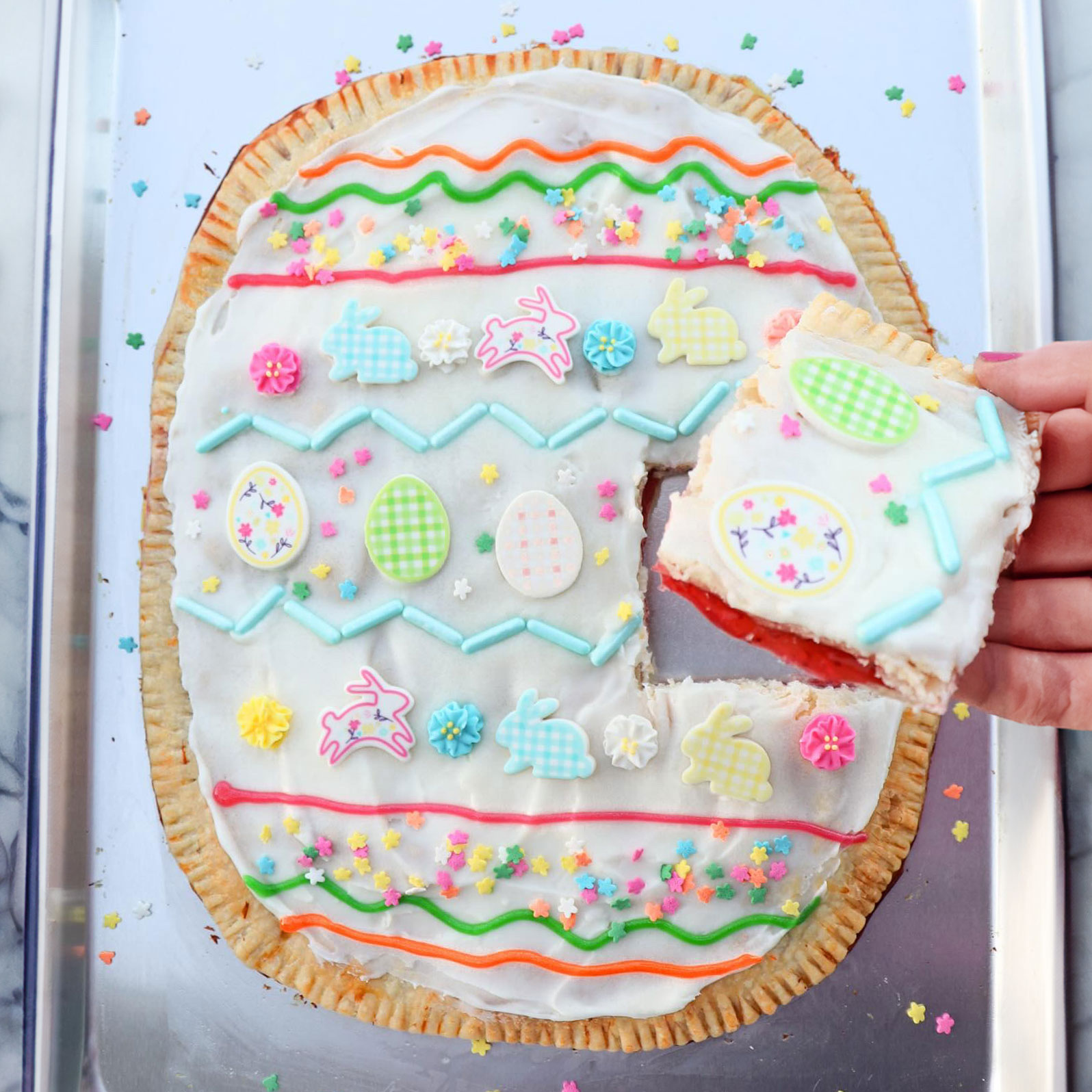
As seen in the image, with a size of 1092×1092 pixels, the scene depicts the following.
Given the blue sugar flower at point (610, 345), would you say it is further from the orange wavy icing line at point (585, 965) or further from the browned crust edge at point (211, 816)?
the orange wavy icing line at point (585, 965)

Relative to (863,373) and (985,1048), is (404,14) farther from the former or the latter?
(985,1048)

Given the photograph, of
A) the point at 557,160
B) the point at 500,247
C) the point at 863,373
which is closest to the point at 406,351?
the point at 500,247

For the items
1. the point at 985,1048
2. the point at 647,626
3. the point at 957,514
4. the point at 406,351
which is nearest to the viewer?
the point at 957,514

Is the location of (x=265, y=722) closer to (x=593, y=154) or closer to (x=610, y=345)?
(x=610, y=345)

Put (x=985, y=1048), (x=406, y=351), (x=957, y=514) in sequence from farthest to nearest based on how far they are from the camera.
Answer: (x=985, y=1048) < (x=406, y=351) < (x=957, y=514)

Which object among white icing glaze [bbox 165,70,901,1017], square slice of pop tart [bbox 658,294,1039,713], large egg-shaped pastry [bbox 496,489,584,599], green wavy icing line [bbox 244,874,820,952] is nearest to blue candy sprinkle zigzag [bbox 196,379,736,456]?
white icing glaze [bbox 165,70,901,1017]

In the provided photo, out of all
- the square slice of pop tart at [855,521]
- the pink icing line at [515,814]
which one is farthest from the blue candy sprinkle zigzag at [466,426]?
the pink icing line at [515,814]
